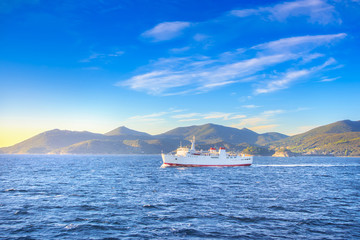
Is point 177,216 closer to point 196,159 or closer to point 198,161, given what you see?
point 196,159

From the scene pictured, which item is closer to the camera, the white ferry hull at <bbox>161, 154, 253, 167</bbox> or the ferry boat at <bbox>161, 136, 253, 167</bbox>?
the white ferry hull at <bbox>161, 154, 253, 167</bbox>

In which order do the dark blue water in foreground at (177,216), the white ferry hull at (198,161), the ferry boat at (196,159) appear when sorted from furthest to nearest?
1. the ferry boat at (196,159)
2. the white ferry hull at (198,161)
3. the dark blue water in foreground at (177,216)

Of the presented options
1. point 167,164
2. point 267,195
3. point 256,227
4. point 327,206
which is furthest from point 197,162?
point 256,227

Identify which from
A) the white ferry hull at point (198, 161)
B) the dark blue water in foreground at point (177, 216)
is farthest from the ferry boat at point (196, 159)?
the dark blue water in foreground at point (177, 216)

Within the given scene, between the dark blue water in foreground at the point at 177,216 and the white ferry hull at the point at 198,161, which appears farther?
the white ferry hull at the point at 198,161

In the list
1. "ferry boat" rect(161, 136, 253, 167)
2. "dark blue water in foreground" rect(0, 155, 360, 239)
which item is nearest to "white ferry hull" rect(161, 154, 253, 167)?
"ferry boat" rect(161, 136, 253, 167)

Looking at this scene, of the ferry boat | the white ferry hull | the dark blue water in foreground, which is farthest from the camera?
the ferry boat

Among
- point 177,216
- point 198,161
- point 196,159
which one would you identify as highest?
point 196,159

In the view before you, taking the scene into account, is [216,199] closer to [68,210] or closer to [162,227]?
[162,227]

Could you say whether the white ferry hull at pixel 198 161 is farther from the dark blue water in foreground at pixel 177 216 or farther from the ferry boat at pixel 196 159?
the dark blue water in foreground at pixel 177 216

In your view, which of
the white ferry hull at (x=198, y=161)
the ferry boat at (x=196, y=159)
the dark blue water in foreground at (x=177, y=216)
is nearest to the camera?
the dark blue water in foreground at (x=177, y=216)

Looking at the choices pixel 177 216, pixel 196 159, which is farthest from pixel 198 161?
pixel 177 216

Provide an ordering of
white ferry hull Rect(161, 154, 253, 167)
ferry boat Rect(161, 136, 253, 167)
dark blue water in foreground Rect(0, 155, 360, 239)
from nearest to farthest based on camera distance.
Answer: dark blue water in foreground Rect(0, 155, 360, 239) < white ferry hull Rect(161, 154, 253, 167) < ferry boat Rect(161, 136, 253, 167)

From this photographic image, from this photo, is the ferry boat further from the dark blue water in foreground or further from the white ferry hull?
the dark blue water in foreground
